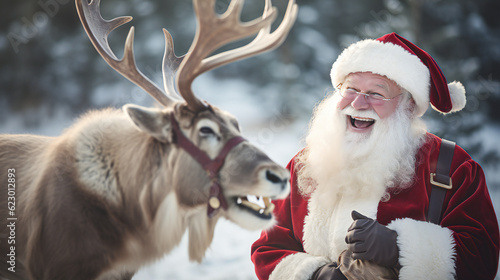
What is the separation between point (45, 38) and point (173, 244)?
787cm

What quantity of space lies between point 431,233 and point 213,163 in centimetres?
112

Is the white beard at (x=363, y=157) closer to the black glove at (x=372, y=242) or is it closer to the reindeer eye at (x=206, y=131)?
the black glove at (x=372, y=242)

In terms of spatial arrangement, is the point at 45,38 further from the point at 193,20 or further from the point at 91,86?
the point at 193,20

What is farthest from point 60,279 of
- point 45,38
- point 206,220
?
point 45,38

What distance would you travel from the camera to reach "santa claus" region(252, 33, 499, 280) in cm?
184

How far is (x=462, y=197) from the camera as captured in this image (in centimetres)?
196

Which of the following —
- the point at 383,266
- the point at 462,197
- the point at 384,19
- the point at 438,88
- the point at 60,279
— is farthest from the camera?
the point at 384,19

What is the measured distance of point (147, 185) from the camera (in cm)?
184

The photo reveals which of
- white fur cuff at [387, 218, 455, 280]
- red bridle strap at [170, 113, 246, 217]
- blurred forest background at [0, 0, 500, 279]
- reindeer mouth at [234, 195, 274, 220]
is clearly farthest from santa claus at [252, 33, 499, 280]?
blurred forest background at [0, 0, 500, 279]

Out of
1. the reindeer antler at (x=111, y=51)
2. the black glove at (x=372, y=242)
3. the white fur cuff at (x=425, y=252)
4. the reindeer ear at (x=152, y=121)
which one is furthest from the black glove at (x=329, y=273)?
the reindeer antler at (x=111, y=51)

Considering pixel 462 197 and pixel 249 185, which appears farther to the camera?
pixel 462 197

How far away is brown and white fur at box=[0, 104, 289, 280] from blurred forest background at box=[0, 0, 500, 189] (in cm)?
506

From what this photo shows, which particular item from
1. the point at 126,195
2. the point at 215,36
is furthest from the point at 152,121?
the point at 215,36

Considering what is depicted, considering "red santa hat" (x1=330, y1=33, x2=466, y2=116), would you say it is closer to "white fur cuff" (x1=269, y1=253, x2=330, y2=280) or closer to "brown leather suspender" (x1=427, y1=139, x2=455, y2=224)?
"brown leather suspender" (x1=427, y1=139, x2=455, y2=224)
